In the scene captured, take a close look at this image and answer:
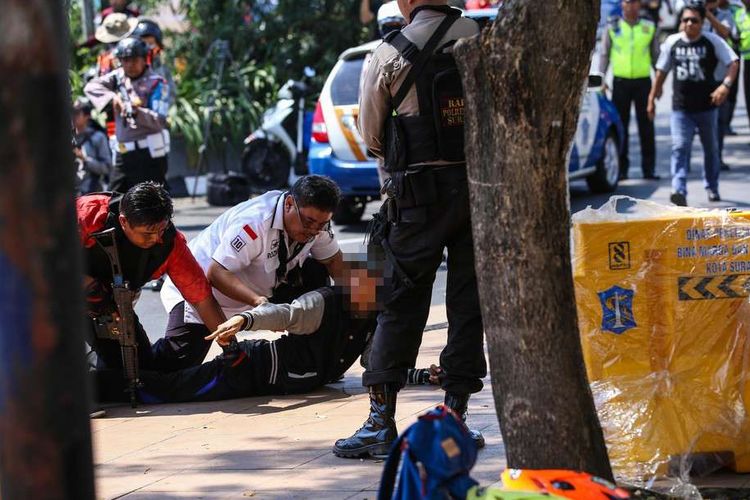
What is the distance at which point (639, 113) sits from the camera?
13.8 meters

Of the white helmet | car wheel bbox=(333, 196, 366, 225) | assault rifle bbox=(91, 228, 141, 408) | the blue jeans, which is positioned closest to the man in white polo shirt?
assault rifle bbox=(91, 228, 141, 408)

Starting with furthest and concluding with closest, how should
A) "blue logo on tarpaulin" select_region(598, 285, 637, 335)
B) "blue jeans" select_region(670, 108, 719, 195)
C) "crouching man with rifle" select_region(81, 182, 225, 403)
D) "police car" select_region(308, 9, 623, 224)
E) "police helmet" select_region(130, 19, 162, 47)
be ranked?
"blue jeans" select_region(670, 108, 719, 195) < "police helmet" select_region(130, 19, 162, 47) < "police car" select_region(308, 9, 623, 224) < "crouching man with rifle" select_region(81, 182, 225, 403) < "blue logo on tarpaulin" select_region(598, 285, 637, 335)

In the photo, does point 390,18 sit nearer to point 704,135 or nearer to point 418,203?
point 704,135

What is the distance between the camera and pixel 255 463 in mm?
4824

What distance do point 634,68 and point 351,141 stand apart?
414 centimetres

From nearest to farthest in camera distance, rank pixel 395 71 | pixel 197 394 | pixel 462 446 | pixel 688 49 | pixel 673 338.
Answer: pixel 462 446 → pixel 673 338 → pixel 395 71 → pixel 197 394 → pixel 688 49

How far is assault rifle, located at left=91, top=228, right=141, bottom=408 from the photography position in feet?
18.8

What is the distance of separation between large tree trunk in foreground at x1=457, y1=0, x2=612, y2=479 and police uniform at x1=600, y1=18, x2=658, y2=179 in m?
10.2

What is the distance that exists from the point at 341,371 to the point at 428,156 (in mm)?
1765

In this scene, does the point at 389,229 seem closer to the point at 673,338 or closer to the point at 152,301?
the point at 673,338

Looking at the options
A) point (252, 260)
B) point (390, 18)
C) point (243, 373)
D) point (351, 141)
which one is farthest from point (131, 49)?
point (243, 373)

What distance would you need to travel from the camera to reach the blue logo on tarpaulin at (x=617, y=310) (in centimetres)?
425

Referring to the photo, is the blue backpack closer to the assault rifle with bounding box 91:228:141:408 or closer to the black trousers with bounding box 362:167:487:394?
the black trousers with bounding box 362:167:487:394

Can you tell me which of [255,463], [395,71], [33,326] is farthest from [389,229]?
[33,326]
